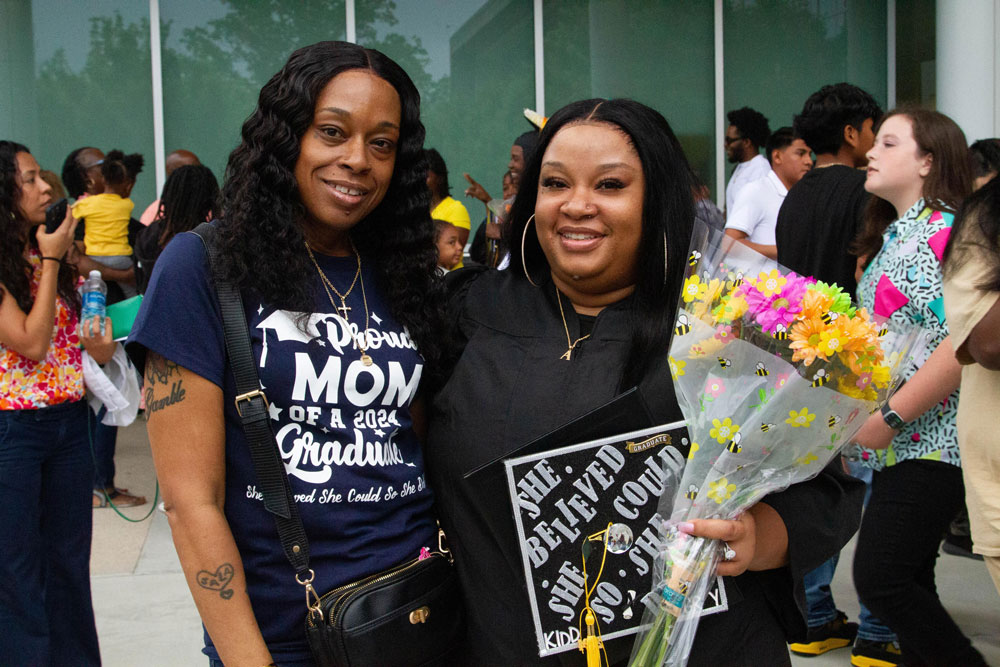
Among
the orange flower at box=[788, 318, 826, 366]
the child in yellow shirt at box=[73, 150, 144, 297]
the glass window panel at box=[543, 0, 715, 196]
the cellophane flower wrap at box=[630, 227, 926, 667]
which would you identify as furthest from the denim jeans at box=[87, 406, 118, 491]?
the orange flower at box=[788, 318, 826, 366]

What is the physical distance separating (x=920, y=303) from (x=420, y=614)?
84.8 inches

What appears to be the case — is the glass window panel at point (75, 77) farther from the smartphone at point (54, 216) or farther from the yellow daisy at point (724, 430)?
the yellow daisy at point (724, 430)

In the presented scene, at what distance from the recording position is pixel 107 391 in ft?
12.0

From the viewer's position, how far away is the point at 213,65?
317 inches

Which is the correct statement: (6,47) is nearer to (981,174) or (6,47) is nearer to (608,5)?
(608,5)

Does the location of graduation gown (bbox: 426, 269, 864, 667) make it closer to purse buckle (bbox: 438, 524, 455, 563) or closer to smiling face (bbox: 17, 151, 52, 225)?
purse buckle (bbox: 438, 524, 455, 563)

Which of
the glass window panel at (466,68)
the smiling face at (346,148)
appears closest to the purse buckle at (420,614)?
the smiling face at (346,148)

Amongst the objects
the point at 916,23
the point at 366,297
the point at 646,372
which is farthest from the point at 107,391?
the point at 916,23

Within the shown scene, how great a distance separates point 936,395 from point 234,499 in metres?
2.32

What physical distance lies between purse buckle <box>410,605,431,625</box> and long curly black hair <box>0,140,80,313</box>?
2.22 metres

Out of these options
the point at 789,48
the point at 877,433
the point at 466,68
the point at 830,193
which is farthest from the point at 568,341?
the point at 789,48

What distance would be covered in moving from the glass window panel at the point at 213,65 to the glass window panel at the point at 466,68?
0.74m

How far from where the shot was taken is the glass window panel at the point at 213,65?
8.01 m

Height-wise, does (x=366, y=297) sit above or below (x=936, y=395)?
above
